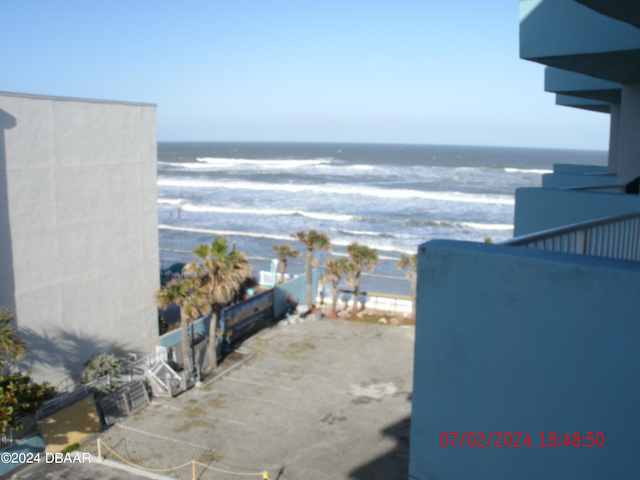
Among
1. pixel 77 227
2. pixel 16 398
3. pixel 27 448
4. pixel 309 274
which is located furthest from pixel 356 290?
pixel 16 398

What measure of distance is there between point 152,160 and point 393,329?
12182 mm

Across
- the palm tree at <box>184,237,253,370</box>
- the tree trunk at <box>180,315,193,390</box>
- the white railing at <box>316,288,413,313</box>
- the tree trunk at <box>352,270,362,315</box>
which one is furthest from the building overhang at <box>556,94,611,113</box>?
the tree trunk at <box>180,315,193,390</box>

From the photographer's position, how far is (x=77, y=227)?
624 inches

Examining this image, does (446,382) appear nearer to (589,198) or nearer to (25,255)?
(589,198)

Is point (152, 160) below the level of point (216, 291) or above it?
above

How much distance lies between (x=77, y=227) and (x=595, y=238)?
1505 centimetres

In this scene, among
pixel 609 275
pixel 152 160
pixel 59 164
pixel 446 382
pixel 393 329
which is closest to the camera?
pixel 609 275

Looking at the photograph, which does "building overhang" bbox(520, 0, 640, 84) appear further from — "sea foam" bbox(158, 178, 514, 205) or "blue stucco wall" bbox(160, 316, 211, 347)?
"sea foam" bbox(158, 178, 514, 205)

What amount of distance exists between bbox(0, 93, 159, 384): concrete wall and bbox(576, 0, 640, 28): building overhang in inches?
561

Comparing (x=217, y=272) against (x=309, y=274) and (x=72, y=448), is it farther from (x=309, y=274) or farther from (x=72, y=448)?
(x=309, y=274)

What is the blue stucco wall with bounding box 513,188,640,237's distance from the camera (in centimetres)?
725

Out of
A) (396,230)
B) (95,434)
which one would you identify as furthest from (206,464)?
(396,230)

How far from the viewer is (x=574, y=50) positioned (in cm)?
647

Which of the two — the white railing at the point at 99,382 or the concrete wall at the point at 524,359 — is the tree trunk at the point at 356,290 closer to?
the white railing at the point at 99,382
